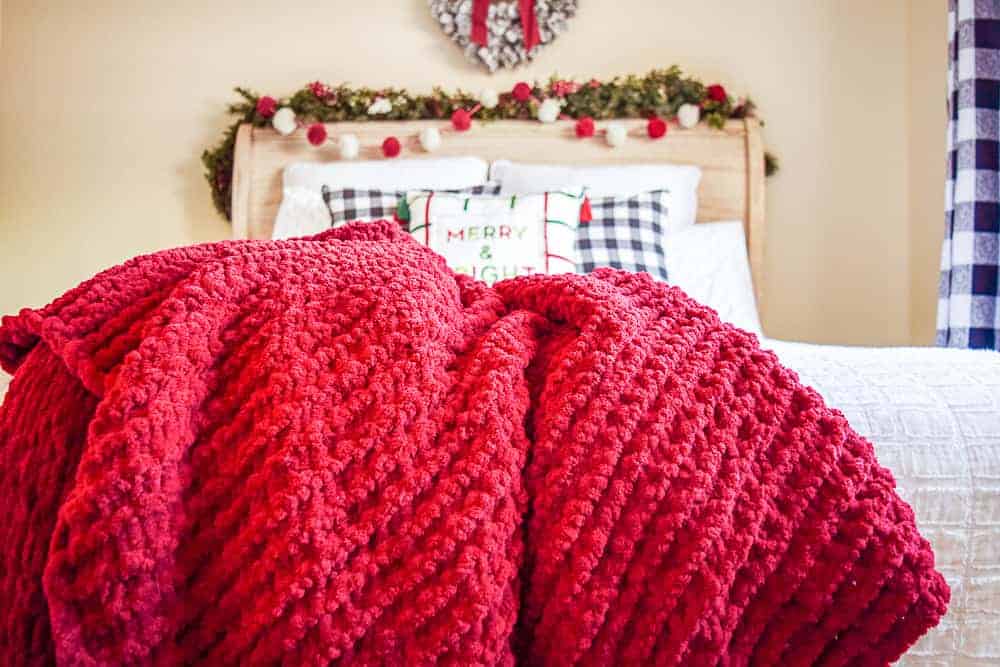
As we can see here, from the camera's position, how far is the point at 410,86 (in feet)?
9.20

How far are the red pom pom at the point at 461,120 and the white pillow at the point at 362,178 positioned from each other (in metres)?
0.15

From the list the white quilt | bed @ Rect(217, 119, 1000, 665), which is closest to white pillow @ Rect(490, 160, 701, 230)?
bed @ Rect(217, 119, 1000, 665)

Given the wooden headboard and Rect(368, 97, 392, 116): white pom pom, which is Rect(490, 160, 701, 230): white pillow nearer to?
the wooden headboard

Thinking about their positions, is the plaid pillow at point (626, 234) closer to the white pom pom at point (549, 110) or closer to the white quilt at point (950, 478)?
the white pom pom at point (549, 110)

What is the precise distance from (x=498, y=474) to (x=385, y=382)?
12 centimetres

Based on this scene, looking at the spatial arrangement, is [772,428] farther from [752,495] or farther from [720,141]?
[720,141]

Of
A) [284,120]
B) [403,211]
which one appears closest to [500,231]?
[403,211]

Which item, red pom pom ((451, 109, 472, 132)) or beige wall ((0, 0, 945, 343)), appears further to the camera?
beige wall ((0, 0, 945, 343))

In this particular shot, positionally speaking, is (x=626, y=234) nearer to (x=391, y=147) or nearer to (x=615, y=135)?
(x=615, y=135)

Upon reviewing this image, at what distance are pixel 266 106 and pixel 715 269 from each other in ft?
4.91

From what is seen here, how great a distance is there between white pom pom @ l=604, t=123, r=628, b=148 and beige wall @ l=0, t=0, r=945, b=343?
36cm

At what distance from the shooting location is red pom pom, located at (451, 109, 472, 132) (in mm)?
2543

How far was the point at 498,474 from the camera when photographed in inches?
23.9

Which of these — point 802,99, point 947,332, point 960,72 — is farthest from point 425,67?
point 947,332
